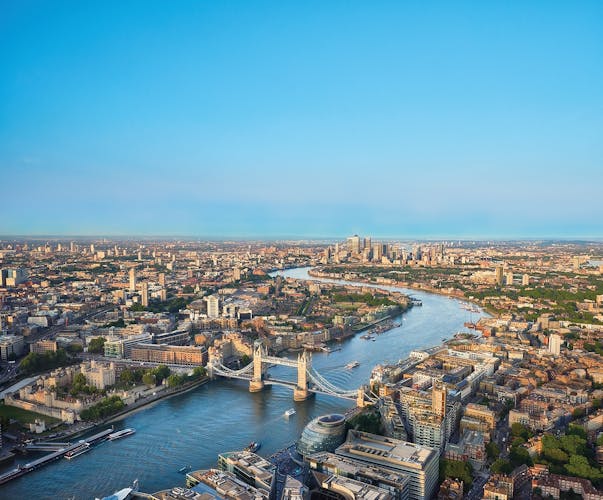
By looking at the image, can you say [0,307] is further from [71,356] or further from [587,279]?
[587,279]

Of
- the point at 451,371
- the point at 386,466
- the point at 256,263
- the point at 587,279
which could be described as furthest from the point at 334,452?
the point at 256,263

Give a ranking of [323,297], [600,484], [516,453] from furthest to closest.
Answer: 1. [323,297]
2. [516,453]
3. [600,484]

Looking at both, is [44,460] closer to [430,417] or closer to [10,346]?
[430,417]

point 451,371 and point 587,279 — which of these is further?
point 587,279

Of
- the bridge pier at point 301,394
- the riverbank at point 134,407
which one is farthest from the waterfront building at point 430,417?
the riverbank at point 134,407

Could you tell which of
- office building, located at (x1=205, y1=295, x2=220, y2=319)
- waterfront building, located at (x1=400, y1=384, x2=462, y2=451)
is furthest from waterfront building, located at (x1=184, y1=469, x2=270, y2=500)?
office building, located at (x1=205, y1=295, x2=220, y2=319)

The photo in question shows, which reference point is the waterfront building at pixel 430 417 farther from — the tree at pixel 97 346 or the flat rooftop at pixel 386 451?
the tree at pixel 97 346
